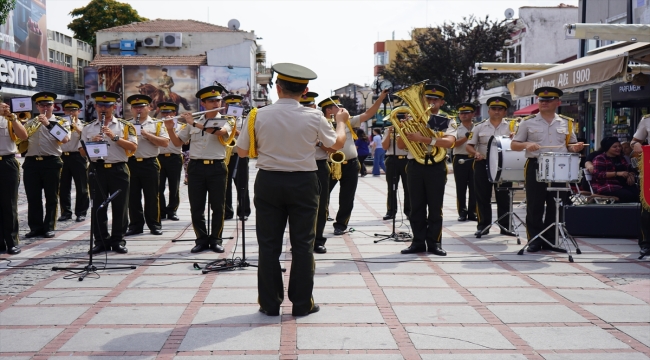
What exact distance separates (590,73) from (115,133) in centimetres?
674

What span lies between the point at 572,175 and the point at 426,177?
5.55 ft

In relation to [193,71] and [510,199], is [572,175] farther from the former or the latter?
[193,71]

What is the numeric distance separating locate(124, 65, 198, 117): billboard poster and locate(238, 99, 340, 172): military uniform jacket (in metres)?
52.2

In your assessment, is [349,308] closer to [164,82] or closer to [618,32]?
[618,32]

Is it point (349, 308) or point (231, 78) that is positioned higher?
point (231, 78)

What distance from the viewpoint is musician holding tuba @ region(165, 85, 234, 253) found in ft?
30.0

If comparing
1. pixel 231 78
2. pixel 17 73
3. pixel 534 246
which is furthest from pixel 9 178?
pixel 231 78

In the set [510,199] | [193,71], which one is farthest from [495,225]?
[193,71]

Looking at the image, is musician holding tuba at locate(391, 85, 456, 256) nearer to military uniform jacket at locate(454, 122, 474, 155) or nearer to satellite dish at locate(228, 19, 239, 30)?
military uniform jacket at locate(454, 122, 474, 155)

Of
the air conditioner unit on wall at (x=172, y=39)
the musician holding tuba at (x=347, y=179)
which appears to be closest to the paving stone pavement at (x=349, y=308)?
the musician holding tuba at (x=347, y=179)

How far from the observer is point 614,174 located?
11.1 metres

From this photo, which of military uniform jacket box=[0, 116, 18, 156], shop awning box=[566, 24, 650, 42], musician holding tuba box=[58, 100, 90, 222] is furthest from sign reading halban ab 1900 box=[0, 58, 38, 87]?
shop awning box=[566, 24, 650, 42]

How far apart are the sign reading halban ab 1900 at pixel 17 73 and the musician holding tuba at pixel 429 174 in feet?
109

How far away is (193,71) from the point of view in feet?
190
